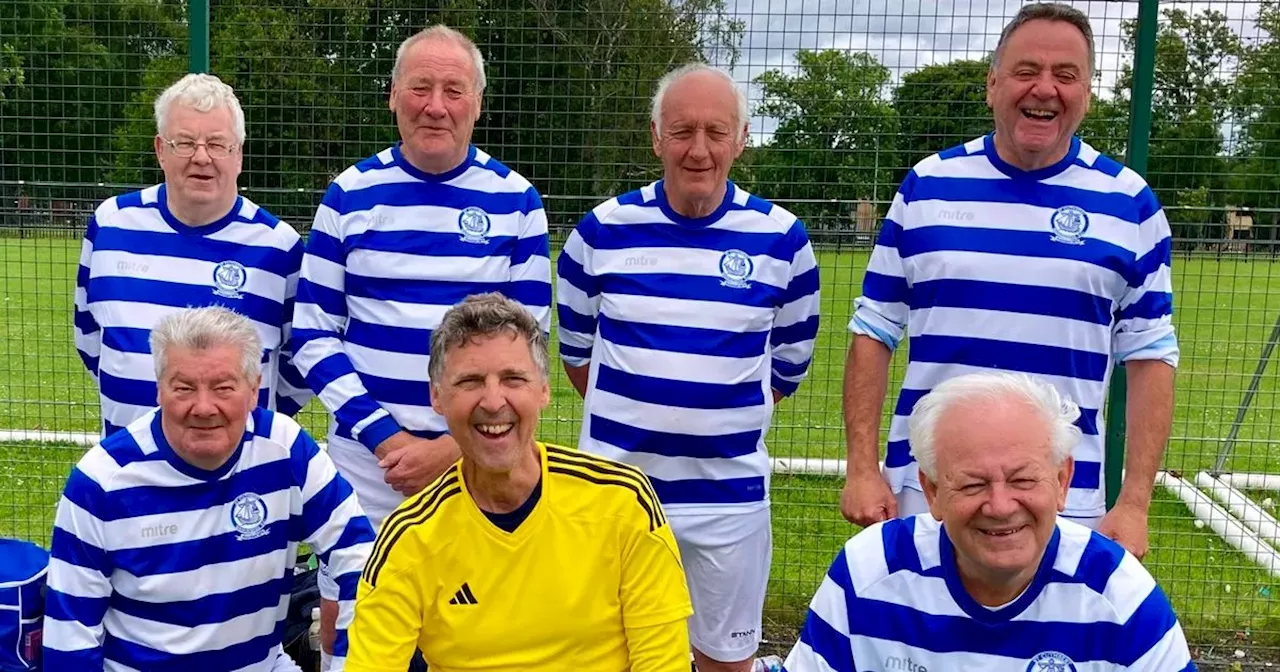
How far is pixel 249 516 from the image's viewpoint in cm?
301

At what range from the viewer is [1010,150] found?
122 inches

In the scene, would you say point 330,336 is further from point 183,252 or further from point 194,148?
point 194,148

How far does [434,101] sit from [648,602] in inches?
71.3

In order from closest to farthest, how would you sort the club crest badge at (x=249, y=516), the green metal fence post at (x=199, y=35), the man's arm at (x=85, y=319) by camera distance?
the club crest badge at (x=249, y=516) → the man's arm at (x=85, y=319) → the green metal fence post at (x=199, y=35)

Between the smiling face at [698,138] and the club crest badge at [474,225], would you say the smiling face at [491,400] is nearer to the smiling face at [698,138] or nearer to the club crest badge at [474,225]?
the club crest badge at [474,225]

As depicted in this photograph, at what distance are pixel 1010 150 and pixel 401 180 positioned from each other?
1945 mm

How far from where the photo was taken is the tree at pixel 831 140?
511 centimetres

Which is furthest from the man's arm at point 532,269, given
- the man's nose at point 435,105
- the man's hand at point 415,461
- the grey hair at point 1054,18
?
the grey hair at point 1054,18

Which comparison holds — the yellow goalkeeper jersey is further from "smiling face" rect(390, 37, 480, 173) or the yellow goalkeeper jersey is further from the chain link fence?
the chain link fence

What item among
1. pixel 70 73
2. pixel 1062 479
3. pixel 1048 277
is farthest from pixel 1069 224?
pixel 70 73

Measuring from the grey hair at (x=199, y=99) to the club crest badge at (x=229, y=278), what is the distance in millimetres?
440

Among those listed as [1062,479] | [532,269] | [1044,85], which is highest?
[1044,85]

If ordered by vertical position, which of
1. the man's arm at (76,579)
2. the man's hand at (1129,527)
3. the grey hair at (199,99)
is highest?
the grey hair at (199,99)

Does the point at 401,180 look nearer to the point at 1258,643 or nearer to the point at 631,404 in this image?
the point at 631,404
